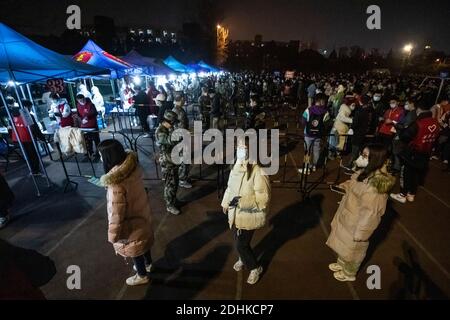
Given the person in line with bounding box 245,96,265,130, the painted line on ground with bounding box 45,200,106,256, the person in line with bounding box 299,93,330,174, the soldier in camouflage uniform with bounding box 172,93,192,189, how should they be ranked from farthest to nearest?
the person in line with bounding box 245,96,265,130 < the person in line with bounding box 299,93,330,174 < the soldier in camouflage uniform with bounding box 172,93,192,189 < the painted line on ground with bounding box 45,200,106,256

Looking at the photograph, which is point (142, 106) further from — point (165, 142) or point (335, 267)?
point (335, 267)

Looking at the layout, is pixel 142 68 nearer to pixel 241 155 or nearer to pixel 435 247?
pixel 241 155

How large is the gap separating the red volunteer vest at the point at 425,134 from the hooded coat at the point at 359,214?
345 centimetres

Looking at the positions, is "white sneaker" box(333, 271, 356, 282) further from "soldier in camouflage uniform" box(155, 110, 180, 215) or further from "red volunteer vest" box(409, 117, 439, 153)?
"red volunteer vest" box(409, 117, 439, 153)

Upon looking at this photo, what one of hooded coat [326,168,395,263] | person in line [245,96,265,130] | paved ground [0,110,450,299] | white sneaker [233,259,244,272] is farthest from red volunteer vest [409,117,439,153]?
white sneaker [233,259,244,272]

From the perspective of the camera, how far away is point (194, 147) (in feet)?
32.1

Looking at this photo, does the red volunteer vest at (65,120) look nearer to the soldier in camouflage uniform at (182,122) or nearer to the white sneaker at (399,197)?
the soldier in camouflage uniform at (182,122)

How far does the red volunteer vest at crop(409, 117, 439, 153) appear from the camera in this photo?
5770mm

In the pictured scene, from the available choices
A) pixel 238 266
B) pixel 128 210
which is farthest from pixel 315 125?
pixel 128 210

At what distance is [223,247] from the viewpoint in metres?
4.86

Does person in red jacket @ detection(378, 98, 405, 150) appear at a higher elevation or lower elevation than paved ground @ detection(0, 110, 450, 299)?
higher

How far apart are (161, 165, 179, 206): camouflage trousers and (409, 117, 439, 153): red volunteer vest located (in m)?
5.64
